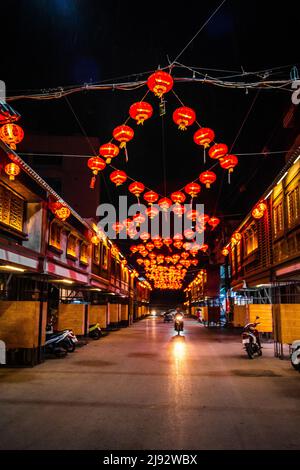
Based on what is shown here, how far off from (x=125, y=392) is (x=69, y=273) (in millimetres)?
8422

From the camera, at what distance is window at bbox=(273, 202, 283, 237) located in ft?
48.8

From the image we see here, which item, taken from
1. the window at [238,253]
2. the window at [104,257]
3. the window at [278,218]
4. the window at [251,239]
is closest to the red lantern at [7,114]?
the window at [278,218]

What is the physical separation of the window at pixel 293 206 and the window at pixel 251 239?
6.39 metres

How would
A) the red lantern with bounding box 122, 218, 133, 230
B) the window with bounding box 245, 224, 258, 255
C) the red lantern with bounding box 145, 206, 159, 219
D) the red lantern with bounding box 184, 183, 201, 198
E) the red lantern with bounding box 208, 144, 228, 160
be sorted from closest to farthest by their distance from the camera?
the red lantern with bounding box 208, 144, 228, 160 → the red lantern with bounding box 184, 183, 201, 198 → the red lantern with bounding box 145, 206, 159, 219 → the red lantern with bounding box 122, 218, 133, 230 → the window with bounding box 245, 224, 258, 255

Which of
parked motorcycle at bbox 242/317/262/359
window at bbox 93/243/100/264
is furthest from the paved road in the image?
window at bbox 93/243/100/264

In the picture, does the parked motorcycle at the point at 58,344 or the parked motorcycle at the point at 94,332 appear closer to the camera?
the parked motorcycle at the point at 58,344

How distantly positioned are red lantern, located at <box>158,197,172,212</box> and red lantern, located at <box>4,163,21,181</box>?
7.09 meters

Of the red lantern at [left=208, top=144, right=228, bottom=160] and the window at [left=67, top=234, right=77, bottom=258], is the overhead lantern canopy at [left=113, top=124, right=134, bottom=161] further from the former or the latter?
the window at [left=67, top=234, right=77, bottom=258]

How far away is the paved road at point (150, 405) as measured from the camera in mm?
5234

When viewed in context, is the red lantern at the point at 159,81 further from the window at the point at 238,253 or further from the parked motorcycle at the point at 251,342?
the window at the point at 238,253

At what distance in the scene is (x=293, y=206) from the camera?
13188 mm

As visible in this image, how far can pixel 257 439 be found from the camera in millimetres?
5266

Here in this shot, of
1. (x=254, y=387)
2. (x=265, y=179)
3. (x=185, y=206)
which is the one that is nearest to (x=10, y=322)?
(x=254, y=387)
